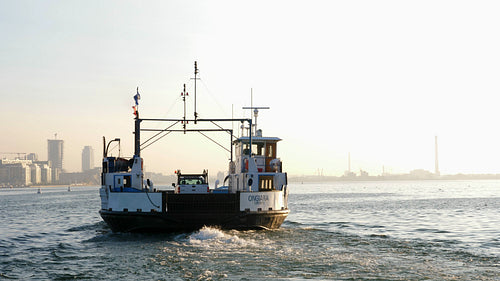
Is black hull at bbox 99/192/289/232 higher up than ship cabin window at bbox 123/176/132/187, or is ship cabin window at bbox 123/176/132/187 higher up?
ship cabin window at bbox 123/176/132/187

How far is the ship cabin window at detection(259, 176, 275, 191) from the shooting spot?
31.7 metres

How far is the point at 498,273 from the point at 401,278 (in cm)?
382

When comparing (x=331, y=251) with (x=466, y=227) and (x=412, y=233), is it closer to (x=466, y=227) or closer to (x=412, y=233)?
(x=412, y=233)

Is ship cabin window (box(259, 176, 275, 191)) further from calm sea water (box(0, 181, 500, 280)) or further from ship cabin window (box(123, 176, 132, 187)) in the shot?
ship cabin window (box(123, 176, 132, 187))

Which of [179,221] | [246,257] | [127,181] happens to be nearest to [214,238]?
[179,221]

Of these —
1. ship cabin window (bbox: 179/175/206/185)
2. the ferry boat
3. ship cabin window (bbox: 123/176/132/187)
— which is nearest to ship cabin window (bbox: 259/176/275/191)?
the ferry boat

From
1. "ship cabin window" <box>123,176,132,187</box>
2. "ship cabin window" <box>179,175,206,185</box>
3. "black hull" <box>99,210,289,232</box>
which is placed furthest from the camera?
"ship cabin window" <box>179,175,206,185</box>

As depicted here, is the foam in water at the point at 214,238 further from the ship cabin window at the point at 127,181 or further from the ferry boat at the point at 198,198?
the ship cabin window at the point at 127,181

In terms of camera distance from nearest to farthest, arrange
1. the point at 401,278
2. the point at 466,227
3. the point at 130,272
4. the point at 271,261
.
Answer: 1. the point at 401,278
2. the point at 130,272
3. the point at 271,261
4. the point at 466,227

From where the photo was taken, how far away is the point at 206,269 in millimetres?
18000

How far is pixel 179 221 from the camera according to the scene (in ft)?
90.4

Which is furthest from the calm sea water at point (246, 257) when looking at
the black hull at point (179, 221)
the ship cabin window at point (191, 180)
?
the ship cabin window at point (191, 180)

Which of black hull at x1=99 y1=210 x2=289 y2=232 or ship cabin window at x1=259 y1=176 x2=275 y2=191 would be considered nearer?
black hull at x1=99 y1=210 x2=289 y2=232

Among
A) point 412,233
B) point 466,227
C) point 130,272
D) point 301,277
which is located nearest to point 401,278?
point 301,277
